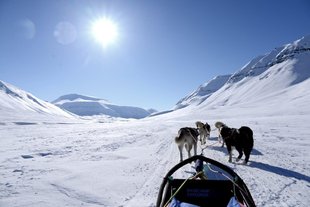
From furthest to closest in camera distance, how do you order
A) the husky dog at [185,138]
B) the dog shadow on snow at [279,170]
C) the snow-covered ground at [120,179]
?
the husky dog at [185,138] → the dog shadow on snow at [279,170] → the snow-covered ground at [120,179]

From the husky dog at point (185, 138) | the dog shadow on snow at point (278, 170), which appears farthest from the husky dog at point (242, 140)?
the husky dog at point (185, 138)

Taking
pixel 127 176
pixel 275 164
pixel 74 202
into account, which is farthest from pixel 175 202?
pixel 275 164

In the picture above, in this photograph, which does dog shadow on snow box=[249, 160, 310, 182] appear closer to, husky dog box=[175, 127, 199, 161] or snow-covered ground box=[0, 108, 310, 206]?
snow-covered ground box=[0, 108, 310, 206]

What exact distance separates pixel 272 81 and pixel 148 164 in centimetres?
11786

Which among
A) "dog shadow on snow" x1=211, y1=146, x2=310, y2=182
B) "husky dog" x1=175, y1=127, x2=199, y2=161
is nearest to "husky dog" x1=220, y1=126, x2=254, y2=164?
"dog shadow on snow" x1=211, y1=146, x2=310, y2=182

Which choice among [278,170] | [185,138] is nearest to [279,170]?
[278,170]

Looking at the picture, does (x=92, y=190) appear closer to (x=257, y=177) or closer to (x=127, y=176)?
(x=127, y=176)

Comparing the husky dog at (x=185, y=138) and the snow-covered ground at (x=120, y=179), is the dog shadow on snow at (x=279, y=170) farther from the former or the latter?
the husky dog at (x=185, y=138)

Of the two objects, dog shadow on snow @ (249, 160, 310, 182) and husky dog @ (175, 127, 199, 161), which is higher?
husky dog @ (175, 127, 199, 161)

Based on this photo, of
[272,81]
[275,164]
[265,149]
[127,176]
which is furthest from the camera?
[272,81]

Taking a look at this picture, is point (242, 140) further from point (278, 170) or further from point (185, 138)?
point (185, 138)

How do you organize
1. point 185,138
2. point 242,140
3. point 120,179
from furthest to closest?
point 185,138, point 242,140, point 120,179

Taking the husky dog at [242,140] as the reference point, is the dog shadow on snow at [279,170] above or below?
below

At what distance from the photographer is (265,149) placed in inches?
523
